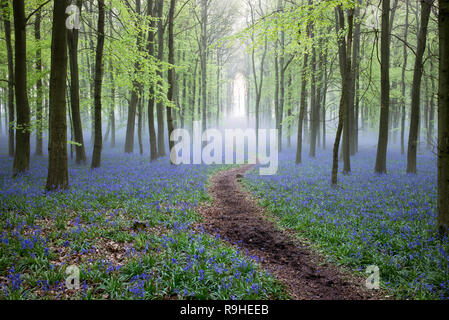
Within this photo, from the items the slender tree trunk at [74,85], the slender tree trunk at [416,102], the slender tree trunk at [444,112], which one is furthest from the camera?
the slender tree trunk at [74,85]

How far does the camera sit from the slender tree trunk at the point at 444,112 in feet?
18.1

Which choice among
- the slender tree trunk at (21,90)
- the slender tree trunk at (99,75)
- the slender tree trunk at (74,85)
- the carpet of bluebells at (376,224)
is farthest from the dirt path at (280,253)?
the slender tree trunk at (74,85)

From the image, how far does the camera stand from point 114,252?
5.35 m

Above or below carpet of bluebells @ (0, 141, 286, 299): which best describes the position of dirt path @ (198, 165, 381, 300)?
below

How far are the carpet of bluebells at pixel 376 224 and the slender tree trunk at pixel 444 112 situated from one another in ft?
2.68

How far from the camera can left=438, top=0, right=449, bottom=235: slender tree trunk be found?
217 inches

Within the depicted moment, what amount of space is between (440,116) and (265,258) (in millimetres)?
5269

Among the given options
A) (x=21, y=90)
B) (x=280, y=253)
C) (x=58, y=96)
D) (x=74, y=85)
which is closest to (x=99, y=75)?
(x=74, y=85)

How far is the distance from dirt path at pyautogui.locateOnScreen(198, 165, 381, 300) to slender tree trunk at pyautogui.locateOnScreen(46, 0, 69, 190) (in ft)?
18.3

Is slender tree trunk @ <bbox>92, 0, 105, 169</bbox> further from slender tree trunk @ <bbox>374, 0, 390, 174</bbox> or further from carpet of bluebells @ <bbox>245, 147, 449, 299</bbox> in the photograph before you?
slender tree trunk @ <bbox>374, 0, 390, 174</bbox>

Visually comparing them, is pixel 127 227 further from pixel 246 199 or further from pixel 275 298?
pixel 246 199

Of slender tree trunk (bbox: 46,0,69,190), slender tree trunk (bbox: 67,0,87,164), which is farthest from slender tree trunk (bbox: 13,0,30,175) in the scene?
slender tree trunk (bbox: 46,0,69,190)

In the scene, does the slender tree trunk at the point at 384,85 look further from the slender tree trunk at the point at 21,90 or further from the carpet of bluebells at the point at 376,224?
the slender tree trunk at the point at 21,90

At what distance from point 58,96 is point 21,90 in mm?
4481
